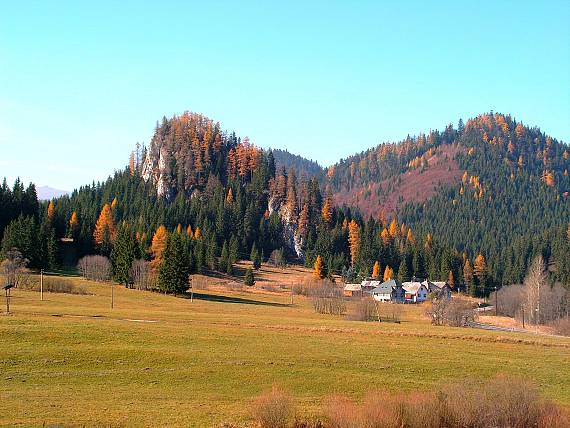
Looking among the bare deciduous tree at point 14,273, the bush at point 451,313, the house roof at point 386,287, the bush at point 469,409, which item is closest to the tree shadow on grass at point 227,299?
the bare deciduous tree at point 14,273

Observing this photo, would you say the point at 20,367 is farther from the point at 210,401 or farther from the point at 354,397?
the point at 354,397

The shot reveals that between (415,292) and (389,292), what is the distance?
31.6ft

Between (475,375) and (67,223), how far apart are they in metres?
126

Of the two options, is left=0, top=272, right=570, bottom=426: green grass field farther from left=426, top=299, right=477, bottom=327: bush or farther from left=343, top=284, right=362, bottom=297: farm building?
left=343, top=284, right=362, bottom=297: farm building

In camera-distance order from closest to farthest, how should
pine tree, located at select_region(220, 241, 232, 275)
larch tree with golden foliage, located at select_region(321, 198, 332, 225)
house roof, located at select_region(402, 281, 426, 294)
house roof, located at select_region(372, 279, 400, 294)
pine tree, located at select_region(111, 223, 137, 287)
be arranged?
1. pine tree, located at select_region(111, 223, 137, 287)
2. house roof, located at select_region(372, 279, 400, 294)
3. pine tree, located at select_region(220, 241, 232, 275)
4. house roof, located at select_region(402, 281, 426, 294)
5. larch tree with golden foliage, located at select_region(321, 198, 332, 225)

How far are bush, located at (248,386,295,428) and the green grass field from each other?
1041 millimetres

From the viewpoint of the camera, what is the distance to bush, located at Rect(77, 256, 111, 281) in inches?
4414

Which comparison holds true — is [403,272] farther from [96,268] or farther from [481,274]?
[96,268]

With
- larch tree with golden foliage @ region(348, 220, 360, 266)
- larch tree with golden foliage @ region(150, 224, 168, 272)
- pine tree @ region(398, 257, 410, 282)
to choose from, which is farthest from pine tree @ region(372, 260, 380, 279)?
larch tree with golden foliage @ region(150, 224, 168, 272)

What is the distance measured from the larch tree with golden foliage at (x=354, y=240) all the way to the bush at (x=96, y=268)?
8082cm

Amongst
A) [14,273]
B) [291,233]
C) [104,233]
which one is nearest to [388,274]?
[291,233]

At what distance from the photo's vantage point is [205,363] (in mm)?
41625

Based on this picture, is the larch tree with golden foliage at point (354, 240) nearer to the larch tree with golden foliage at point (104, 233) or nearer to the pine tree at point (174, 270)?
the larch tree with golden foliage at point (104, 233)

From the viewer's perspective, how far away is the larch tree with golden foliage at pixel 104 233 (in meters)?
139
